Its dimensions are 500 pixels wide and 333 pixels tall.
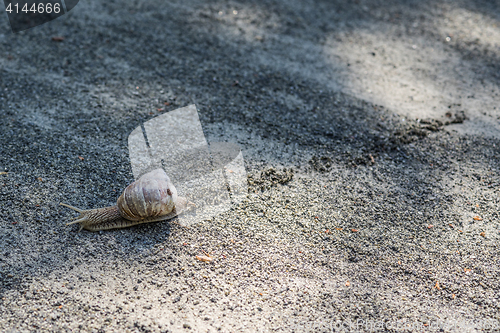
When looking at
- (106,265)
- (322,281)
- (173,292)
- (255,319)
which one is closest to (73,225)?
(106,265)

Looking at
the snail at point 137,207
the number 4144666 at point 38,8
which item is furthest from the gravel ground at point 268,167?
the number 4144666 at point 38,8

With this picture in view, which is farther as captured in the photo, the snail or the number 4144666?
the number 4144666

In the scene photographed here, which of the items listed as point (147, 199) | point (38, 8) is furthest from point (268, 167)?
point (38, 8)

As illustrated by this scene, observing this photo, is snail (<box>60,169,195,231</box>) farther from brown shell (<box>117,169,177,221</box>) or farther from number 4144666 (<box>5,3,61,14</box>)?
number 4144666 (<box>5,3,61,14</box>)

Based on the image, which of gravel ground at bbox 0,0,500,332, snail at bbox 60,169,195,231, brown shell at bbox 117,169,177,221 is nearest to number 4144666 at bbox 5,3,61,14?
gravel ground at bbox 0,0,500,332

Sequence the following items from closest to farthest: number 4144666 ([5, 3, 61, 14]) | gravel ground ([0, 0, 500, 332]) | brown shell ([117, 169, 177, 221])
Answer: gravel ground ([0, 0, 500, 332]), brown shell ([117, 169, 177, 221]), number 4144666 ([5, 3, 61, 14])

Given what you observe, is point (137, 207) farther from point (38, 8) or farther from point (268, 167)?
point (38, 8)

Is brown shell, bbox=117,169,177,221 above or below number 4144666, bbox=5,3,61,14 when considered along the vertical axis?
below
